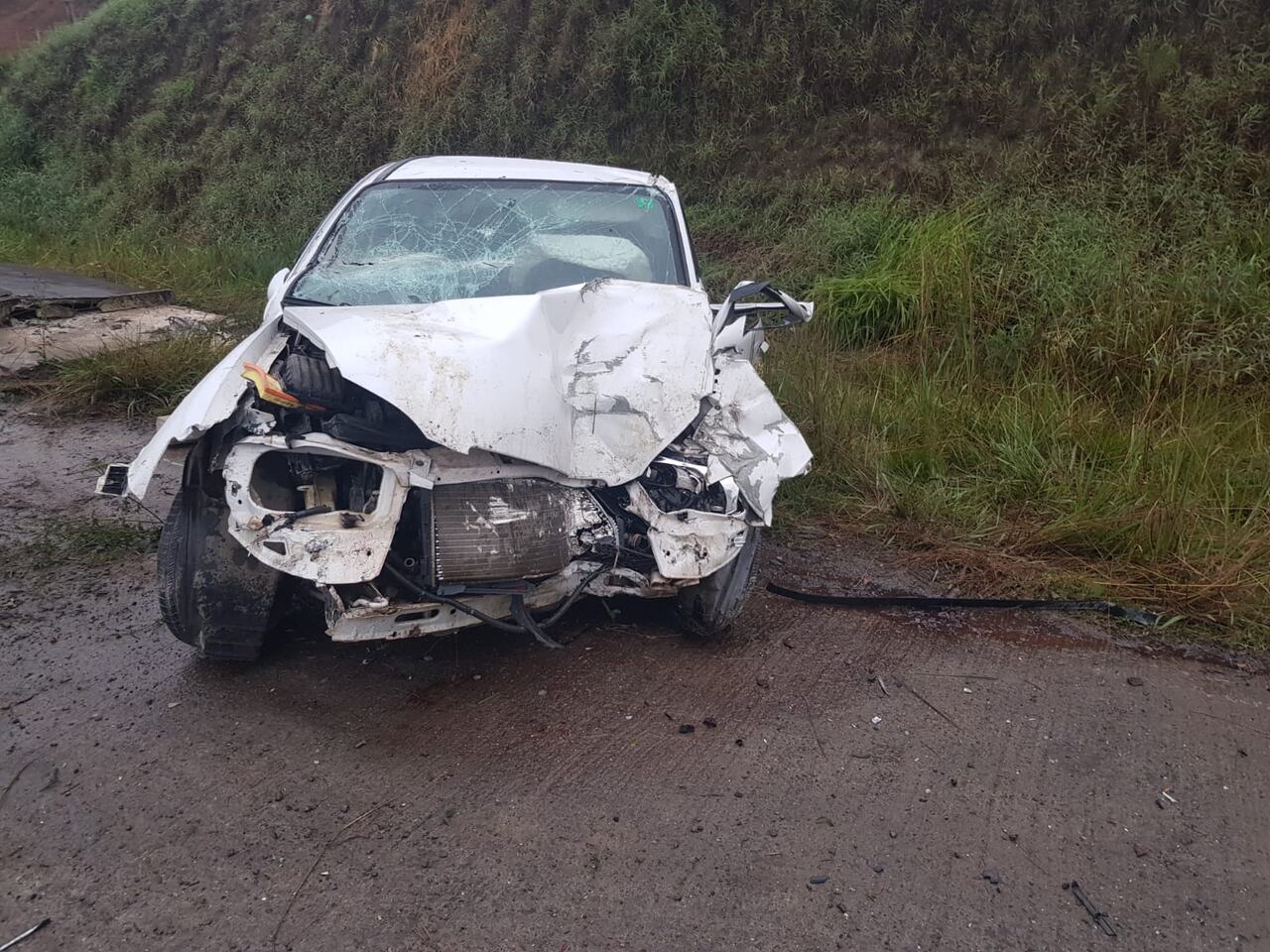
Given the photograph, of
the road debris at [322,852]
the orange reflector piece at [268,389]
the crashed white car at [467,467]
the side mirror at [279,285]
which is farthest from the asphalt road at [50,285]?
the road debris at [322,852]

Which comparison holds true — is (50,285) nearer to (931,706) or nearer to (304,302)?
(304,302)

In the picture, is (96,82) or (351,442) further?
(96,82)

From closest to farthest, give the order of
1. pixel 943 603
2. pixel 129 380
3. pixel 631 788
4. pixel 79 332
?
pixel 631 788, pixel 943 603, pixel 129 380, pixel 79 332

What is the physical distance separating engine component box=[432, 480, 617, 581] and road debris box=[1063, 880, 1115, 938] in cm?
159

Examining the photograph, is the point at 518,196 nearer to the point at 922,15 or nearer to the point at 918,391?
the point at 918,391

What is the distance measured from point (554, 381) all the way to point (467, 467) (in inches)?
15.6

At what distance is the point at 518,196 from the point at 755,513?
2.00 m

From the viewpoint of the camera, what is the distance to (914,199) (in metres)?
8.21

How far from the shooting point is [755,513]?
335cm

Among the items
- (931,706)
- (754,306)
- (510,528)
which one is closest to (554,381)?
(510,528)

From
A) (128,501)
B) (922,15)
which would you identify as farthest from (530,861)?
(922,15)

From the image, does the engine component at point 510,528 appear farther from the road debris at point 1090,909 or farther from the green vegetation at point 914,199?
the green vegetation at point 914,199

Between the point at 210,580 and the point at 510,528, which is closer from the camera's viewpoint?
the point at 510,528

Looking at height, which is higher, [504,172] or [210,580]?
[504,172]
